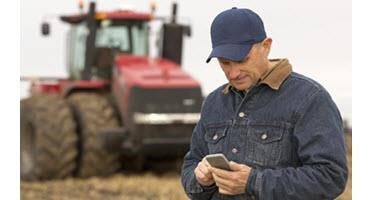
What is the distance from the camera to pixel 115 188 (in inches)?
321

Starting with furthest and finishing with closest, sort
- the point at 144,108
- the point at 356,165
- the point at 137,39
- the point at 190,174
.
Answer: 1. the point at 137,39
2. the point at 144,108
3. the point at 356,165
4. the point at 190,174

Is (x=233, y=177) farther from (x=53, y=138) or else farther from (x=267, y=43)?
(x=53, y=138)

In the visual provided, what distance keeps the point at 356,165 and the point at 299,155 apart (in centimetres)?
110

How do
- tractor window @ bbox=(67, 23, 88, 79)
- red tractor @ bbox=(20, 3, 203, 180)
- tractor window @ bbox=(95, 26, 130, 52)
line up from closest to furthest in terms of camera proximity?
red tractor @ bbox=(20, 3, 203, 180)
tractor window @ bbox=(95, 26, 130, 52)
tractor window @ bbox=(67, 23, 88, 79)

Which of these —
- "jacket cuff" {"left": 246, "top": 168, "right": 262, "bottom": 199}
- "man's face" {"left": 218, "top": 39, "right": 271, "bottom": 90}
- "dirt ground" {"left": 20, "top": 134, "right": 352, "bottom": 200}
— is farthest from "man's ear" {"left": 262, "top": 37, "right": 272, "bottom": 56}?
"dirt ground" {"left": 20, "top": 134, "right": 352, "bottom": 200}

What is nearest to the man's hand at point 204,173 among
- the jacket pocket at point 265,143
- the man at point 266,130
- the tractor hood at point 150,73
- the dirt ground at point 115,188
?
the man at point 266,130

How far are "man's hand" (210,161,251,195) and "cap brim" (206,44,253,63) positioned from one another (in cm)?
23

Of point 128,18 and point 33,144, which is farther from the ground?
point 128,18

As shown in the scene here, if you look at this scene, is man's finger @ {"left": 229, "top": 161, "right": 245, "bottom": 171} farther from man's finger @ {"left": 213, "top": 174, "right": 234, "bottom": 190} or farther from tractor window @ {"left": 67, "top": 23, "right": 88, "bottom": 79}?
tractor window @ {"left": 67, "top": 23, "right": 88, "bottom": 79}

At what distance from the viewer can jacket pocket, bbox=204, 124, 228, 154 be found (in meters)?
2.10

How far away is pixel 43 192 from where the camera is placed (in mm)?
8016

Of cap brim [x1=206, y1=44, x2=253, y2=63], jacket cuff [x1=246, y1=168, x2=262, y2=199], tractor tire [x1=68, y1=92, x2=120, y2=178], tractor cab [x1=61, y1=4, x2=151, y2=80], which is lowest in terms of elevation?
tractor tire [x1=68, y1=92, x2=120, y2=178]

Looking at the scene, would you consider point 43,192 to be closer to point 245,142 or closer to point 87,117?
point 87,117

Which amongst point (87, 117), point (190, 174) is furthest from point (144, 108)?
point (190, 174)
